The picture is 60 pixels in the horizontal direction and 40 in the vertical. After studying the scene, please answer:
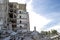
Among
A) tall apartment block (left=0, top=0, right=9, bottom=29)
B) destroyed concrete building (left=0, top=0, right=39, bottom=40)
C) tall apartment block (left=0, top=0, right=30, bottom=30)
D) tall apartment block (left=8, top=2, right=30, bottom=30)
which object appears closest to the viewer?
destroyed concrete building (left=0, top=0, right=39, bottom=40)

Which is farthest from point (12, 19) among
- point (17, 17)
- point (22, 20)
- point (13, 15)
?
point (22, 20)

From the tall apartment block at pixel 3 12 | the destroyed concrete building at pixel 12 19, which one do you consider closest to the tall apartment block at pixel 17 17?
the destroyed concrete building at pixel 12 19

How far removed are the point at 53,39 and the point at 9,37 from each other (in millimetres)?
17612

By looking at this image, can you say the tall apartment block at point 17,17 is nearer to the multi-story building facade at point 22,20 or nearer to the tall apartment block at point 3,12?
the multi-story building facade at point 22,20

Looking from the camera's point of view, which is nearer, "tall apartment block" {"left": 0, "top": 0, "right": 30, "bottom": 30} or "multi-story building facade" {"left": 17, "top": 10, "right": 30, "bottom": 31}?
"tall apartment block" {"left": 0, "top": 0, "right": 30, "bottom": 30}

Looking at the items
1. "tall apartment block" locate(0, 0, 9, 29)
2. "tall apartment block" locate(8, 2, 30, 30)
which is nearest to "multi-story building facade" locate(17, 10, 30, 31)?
"tall apartment block" locate(8, 2, 30, 30)

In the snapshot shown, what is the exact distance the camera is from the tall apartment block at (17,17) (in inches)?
3354

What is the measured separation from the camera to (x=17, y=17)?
87125 millimetres

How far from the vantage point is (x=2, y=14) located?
81.1m

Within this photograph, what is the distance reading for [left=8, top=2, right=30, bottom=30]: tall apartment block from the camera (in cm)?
8519

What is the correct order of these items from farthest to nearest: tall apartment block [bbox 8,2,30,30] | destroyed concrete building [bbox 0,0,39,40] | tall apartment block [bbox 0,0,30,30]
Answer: tall apartment block [bbox 8,2,30,30]
tall apartment block [bbox 0,0,30,30]
destroyed concrete building [bbox 0,0,39,40]

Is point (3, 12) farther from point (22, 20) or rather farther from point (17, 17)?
point (22, 20)

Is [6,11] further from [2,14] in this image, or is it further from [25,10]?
[25,10]

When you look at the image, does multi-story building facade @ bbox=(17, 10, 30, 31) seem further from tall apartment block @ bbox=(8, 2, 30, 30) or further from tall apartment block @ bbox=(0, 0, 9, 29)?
tall apartment block @ bbox=(0, 0, 9, 29)
